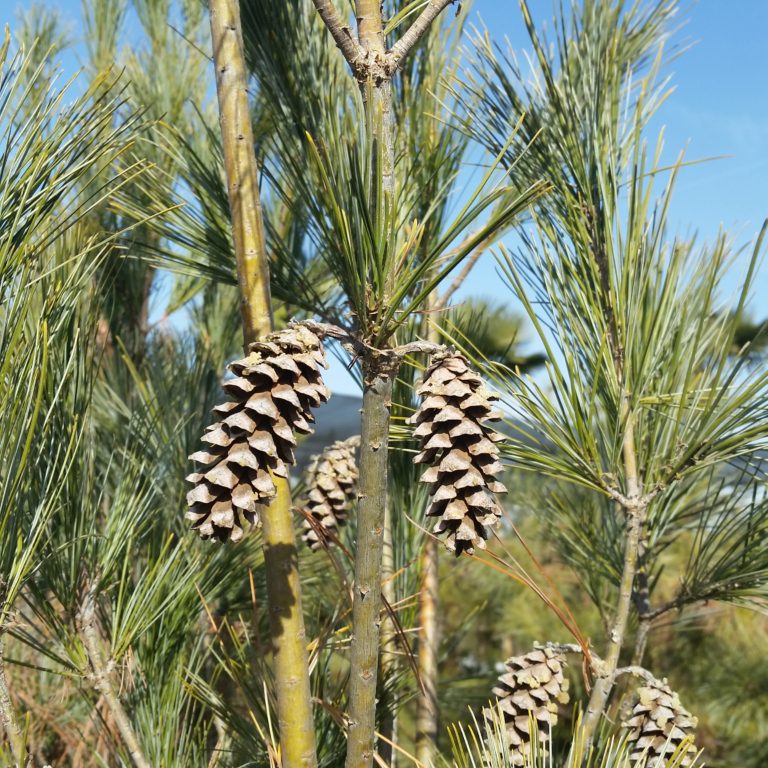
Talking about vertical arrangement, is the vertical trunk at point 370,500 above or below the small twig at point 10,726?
above

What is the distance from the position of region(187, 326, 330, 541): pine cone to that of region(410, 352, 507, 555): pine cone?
0.22 feet

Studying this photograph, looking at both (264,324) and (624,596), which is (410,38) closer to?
(264,324)

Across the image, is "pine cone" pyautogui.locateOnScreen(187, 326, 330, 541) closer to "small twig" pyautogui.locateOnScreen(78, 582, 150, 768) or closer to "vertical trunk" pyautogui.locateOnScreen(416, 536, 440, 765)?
"small twig" pyautogui.locateOnScreen(78, 582, 150, 768)

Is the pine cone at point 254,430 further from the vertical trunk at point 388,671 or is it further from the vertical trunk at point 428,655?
the vertical trunk at point 428,655

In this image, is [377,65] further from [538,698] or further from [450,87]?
[538,698]

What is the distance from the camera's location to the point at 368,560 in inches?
18.5

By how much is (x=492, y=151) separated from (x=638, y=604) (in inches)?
17.2

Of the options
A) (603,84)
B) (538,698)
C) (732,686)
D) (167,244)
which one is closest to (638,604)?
(538,698)

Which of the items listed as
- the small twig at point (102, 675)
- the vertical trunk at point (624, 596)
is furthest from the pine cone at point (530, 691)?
the small twig at point (102, 675)

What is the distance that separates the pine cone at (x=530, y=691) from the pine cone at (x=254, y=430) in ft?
1.06

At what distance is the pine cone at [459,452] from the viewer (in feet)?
1.50

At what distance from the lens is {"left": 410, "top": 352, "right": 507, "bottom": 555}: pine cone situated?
46 cm

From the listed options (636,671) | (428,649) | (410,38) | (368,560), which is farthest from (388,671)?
(410,38)

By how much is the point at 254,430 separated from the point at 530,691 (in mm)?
356
